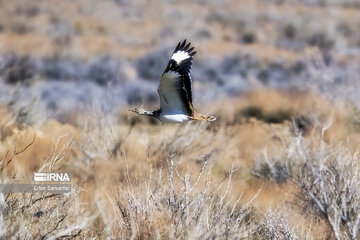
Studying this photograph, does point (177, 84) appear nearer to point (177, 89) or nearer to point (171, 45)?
point (177, 89)

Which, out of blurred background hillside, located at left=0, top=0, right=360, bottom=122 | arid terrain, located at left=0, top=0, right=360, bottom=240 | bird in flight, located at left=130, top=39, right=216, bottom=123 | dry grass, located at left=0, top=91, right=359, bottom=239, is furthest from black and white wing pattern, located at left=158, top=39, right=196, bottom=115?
blurred background hillside, located at left=0, top=0, right=360, bottom=122

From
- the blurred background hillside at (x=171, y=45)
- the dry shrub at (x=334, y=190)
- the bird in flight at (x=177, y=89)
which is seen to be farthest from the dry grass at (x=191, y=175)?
the blurred background hillside at (x=171, y=45)

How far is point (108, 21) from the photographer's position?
138 ft

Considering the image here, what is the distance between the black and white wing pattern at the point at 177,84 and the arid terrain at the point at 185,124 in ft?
2.46

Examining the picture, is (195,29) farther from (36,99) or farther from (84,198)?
(84,198)

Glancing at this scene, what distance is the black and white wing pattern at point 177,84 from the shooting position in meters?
8.27

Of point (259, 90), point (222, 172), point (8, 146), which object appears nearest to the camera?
point (8, 146)

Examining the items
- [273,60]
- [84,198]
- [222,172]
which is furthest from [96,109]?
[273,60]

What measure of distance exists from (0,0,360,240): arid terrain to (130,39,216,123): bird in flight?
0.65 metres

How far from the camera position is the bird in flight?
8.27 metres

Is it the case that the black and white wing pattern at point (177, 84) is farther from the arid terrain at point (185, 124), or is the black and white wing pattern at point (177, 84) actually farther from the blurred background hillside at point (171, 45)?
the blurred background hillside at point (171, 45)

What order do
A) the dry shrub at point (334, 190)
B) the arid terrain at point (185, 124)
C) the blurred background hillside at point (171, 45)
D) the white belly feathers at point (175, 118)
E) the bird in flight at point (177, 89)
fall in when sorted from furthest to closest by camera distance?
the blurred background hillside at point (171, 45) < the white belly feathers at point (175, 118) < the bird in flight at point (177, 89) < the dry shrub at point (334, 190) < the arid terrain at point (185, 124)

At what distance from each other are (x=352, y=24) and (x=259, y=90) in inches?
883

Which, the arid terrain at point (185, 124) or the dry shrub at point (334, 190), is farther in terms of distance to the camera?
the dry shrub at point (334, 190)
